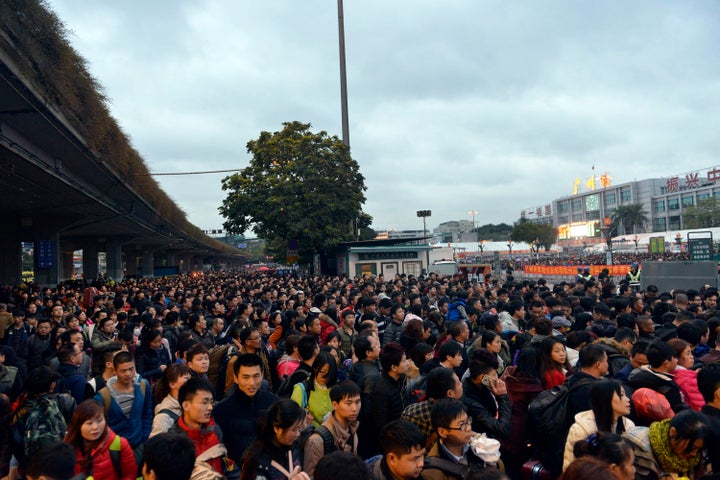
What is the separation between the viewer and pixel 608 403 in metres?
3.25

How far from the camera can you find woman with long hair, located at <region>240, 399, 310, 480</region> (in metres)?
2.86

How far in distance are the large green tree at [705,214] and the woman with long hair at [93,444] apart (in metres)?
78.0

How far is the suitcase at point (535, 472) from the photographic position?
370cm

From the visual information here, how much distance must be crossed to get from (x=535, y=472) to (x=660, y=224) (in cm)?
9210

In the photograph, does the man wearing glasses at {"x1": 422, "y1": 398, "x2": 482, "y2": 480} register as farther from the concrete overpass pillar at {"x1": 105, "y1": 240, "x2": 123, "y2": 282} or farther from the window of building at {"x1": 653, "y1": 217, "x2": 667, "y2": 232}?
the window of building at {"x1": 653, "y1": 217, "x2": 667, "y2": 232}

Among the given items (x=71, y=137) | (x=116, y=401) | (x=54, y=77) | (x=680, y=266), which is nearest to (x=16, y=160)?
(x=71, y=137)

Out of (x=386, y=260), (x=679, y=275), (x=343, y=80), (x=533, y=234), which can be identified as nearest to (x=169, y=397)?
(x=679, y=275)

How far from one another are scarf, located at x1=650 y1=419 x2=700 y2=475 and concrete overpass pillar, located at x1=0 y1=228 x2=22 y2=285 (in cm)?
2834

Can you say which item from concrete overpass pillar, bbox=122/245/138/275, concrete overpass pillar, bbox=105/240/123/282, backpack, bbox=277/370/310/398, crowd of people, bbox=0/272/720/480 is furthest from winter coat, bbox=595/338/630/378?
concrete overpass pillar, bbox=122/245/138/275

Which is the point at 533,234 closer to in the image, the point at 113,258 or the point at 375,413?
the point at 113,258

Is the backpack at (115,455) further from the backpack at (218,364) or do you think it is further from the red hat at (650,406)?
the red hat at (650,406)

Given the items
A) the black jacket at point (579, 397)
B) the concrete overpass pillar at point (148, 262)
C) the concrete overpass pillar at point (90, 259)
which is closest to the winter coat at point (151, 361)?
the black jacket at point (579, 397)

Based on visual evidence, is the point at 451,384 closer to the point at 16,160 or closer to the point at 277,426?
the point at 277,426

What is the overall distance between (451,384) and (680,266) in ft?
49.7
